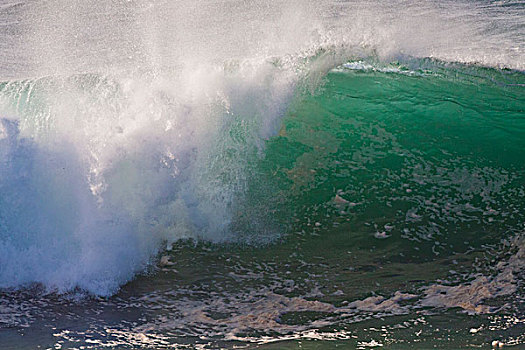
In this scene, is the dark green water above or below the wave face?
below

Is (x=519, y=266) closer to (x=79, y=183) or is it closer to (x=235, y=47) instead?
(x=235, y=47)

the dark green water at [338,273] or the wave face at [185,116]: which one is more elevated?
the wave face at [185,116]

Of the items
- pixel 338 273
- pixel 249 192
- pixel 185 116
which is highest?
pixel 185 116

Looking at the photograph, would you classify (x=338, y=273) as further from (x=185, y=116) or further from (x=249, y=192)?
(x=185, y=116)

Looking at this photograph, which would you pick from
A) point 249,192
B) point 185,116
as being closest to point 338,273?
point 249,192

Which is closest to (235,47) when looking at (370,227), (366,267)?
(370,227)
